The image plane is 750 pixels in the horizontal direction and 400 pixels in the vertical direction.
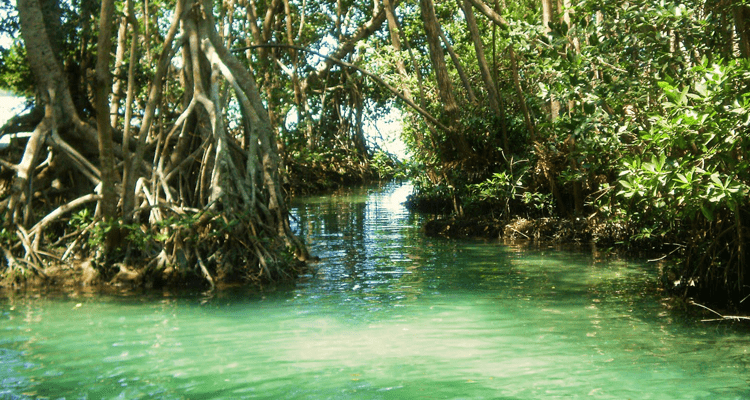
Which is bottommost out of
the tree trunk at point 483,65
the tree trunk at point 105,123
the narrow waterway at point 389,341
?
the narrow waterway at point 389,341

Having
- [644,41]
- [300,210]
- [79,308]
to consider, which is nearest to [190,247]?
[79,308]

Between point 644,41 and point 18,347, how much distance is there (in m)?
6.49

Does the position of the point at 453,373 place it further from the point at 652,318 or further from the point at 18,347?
the point at 18,347

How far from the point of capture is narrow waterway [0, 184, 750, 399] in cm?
594

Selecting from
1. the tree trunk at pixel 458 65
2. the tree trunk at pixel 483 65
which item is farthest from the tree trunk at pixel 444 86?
the tree trunk at pixel 483 65

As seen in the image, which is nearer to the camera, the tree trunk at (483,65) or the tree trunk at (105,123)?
the tree trunk at (105,123)

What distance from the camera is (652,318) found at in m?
7.99

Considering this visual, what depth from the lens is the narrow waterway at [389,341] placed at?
19.5 ft

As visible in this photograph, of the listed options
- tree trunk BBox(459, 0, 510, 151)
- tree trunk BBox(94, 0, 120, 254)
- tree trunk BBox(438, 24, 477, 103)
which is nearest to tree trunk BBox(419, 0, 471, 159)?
tree trunk BBox(438, 24, 477, 103)

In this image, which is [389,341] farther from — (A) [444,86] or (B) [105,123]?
(A) [444,86]

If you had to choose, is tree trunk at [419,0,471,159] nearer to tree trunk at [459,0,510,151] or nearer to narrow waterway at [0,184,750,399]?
tree trunk at [459,0,510,151]

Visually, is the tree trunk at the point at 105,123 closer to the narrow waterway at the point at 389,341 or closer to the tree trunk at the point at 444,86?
A: the narrow waterway at the point at 389,341

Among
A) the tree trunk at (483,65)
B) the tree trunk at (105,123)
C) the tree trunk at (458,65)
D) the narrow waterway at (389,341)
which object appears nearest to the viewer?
the narrow waterway at (389,341)

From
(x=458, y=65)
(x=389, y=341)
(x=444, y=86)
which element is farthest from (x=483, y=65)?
(x=389, y=341)
